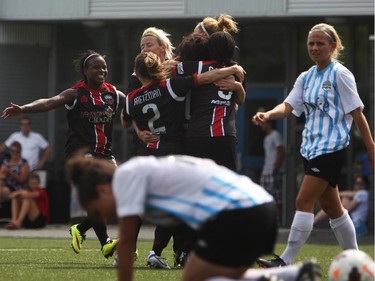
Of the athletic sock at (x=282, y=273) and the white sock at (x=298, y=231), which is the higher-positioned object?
the athletic sock at (x=282, y=273)

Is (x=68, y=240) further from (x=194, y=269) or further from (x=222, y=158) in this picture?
(x=194, y=269)

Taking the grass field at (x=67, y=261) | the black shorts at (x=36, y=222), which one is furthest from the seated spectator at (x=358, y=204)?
the black shorts at (x=36, y=222)

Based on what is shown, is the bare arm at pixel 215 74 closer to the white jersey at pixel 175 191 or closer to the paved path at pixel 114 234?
the white jersey at pixel 175 191

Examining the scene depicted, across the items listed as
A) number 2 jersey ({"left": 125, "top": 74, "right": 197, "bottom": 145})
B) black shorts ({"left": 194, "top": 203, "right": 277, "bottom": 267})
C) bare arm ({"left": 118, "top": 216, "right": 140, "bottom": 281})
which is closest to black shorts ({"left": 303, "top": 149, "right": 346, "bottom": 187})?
number 2 jersey ({"left": 125, "top": 74, "right": 197, "bottom": 145})

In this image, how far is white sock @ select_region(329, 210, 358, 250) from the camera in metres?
9.12

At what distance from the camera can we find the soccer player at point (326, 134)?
8930mm

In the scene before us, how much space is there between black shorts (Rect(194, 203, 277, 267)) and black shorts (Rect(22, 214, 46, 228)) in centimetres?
1461

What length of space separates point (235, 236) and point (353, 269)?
1331mm

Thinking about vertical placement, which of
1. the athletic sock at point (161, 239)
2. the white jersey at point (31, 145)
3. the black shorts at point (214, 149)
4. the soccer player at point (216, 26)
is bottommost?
the white jersey at point (31, 145)

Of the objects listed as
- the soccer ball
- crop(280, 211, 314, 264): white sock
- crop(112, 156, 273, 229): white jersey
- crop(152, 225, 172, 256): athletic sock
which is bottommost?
crop(152, 225, 172, 256): athletic sock

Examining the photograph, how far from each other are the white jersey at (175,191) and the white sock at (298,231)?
318 cm

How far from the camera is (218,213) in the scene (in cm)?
582

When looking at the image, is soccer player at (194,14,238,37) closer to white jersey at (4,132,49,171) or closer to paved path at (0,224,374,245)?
paved path at (0,224,374,245)

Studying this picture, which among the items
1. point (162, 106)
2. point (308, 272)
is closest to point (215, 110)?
point (162, 106)
